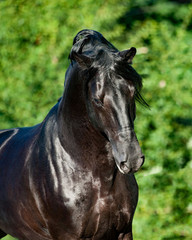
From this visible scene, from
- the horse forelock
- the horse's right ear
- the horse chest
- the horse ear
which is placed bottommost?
the horse chest

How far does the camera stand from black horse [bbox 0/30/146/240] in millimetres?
2514

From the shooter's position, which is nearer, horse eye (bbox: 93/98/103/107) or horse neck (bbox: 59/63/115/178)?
horse eye (bbox: 93/98/103/107)

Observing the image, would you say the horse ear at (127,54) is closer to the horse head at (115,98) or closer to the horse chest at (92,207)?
the horse head at (115,98)

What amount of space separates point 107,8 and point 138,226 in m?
2.31

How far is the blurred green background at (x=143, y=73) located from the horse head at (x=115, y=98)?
2.86 metres

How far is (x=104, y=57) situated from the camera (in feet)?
8.46

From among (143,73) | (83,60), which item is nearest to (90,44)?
(83,60)

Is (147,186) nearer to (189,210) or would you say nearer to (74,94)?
(189,210)

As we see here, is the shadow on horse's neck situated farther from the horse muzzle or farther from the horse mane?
the horse muzzle

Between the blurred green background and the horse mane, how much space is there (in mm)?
2835

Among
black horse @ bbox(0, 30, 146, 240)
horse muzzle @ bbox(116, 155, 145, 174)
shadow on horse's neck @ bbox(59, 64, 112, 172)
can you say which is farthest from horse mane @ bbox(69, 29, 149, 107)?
horse muzzle @ bbox(116, 155, 145, 174)

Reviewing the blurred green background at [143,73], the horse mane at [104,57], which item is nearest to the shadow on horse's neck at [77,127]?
the horse mane at [104,57]

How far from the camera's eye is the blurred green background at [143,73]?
18.0ft

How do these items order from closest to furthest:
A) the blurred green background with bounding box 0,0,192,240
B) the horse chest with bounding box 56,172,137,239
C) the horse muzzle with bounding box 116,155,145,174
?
the horse muzzle with bounding box 116,155,145,174 → the horse chest with bounding box 56,172,137,239 → the blurred green background with bounding box 0,0,192,240
